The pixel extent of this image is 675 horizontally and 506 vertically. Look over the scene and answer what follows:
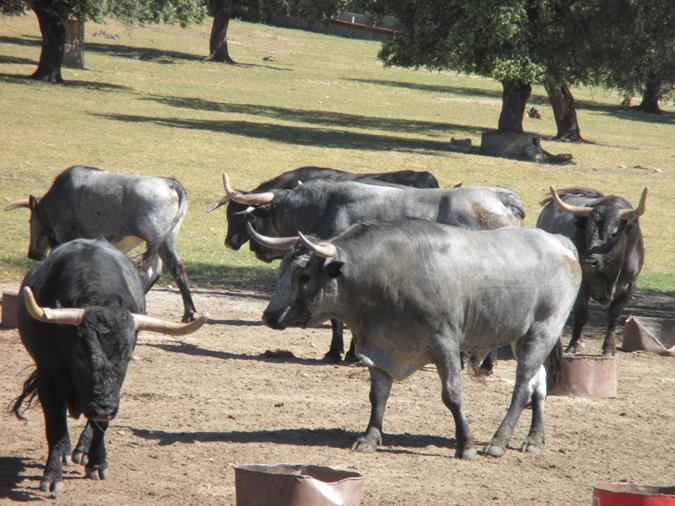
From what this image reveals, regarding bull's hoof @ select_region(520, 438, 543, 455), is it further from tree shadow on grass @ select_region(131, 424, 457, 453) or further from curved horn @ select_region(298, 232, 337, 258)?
curved horn @ select_region(298, 232, 337, 258)

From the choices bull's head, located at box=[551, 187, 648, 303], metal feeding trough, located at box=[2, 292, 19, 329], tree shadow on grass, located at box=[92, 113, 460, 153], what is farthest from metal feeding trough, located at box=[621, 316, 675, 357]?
tree shadow on grass, located at box=[92, 113, 460, 153]

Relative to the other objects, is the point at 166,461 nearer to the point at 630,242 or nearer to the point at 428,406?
the point at 428,406

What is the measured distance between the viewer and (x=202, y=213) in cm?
2248

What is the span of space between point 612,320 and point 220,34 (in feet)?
140

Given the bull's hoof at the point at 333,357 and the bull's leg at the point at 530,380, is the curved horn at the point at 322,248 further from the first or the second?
the bull's hoof at the point at 333,357

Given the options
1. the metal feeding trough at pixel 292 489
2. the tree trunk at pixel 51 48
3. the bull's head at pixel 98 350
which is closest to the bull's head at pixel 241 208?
the bull's head at pixel 98 350

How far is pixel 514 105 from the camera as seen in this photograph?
35.2 metres

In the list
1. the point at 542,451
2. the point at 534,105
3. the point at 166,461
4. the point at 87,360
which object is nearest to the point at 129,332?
the point at 87,360

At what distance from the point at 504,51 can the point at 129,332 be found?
27145 millimetres

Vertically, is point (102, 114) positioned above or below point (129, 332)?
below

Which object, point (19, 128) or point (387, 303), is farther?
point (19, 128)

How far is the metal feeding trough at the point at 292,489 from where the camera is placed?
645cm

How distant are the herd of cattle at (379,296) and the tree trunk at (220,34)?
42079 millimetres

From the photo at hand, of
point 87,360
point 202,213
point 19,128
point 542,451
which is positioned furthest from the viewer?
point 19,128
